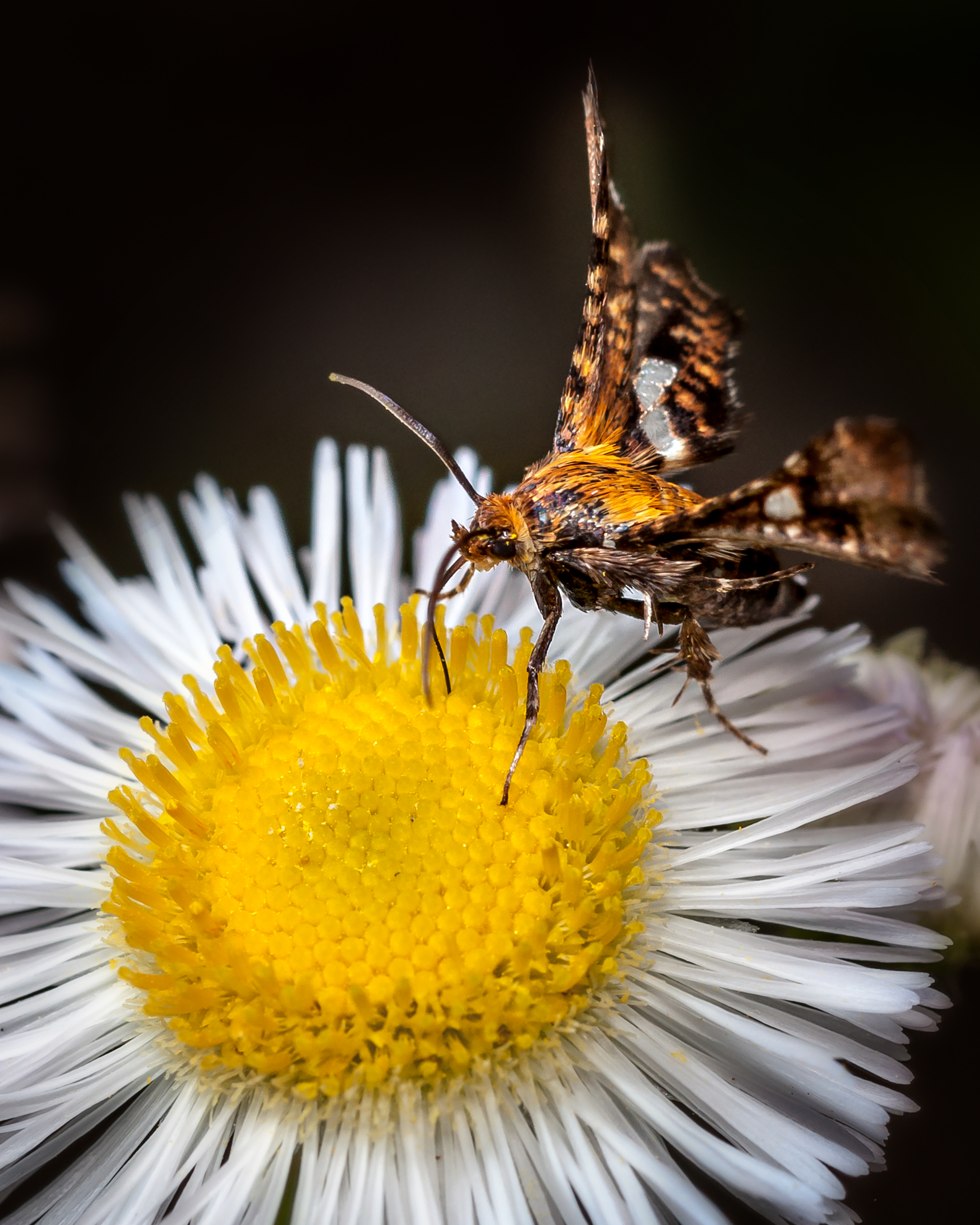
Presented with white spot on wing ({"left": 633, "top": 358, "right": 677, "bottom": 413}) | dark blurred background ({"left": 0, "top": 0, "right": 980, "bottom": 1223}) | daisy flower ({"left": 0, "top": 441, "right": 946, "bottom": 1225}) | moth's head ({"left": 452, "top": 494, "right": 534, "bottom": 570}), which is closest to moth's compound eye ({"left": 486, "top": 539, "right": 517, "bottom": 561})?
moth's head ({"left": 452, "top": 494, "right": 534, "bottom": 570})

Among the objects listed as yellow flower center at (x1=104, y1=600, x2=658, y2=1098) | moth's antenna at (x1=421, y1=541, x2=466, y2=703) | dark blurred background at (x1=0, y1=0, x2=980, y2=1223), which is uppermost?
dark blurred background at (x1=0, y1=0, x2=980, y2=1223)

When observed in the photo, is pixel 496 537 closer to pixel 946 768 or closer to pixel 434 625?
pixel 434 625

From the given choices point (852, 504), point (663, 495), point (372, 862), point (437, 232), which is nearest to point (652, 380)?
point (663, 495)

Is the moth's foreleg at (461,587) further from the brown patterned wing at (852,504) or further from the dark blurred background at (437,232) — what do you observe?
the dark blurred background at (437,232)

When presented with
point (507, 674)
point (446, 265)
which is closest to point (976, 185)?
point (446, 265)

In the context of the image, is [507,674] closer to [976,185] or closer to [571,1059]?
[571,1059]

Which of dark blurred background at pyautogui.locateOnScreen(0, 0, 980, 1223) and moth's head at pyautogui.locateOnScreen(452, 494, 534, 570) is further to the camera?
dark blurred background at pyautogui.locateOnScreen(0, 0, 980, 1223)

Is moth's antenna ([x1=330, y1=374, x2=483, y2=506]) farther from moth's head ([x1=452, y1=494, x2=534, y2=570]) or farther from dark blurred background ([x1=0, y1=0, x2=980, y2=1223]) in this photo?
dark blurred background ([x1=0, y1=0, x2=980, y2=1223])
